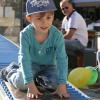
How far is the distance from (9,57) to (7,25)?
17.1 ft

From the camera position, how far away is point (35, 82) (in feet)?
13.5

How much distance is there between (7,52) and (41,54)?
224 cm

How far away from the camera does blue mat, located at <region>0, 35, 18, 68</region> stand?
553 centimetres

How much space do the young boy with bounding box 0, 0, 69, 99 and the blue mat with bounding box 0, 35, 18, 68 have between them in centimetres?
119

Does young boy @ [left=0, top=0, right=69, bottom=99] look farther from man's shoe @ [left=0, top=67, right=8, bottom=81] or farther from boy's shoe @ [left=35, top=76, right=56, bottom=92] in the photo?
man's shoe @ [left=0, top=67, right=8, bottom=81]

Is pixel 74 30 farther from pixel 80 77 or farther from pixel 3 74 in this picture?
pixel 3 74

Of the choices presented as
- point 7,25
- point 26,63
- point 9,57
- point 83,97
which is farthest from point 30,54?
point 7,25

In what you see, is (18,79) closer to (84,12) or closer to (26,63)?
(26,63)

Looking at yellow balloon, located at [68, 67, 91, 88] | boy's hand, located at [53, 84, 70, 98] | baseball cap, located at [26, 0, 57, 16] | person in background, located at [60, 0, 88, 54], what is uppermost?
baseball cap, located at [26, 0, 57, 16]

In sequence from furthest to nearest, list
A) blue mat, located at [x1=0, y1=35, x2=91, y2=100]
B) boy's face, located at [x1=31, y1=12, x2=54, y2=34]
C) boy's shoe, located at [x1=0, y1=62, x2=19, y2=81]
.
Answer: boy's shoe, located at [x1=0, y1=62, x2=19, y2=81] < blue mat, located at [x1=0, y1=35, x2=91, y2=100] < boy's face, located at [x1=31, y1=12, x2=54, y2=34]

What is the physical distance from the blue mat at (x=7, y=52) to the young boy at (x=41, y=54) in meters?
1.19

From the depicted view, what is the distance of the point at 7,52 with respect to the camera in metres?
6.14

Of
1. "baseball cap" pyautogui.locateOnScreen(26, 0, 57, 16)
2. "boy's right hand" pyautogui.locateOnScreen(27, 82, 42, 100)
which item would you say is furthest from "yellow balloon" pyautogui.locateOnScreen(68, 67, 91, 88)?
"baseball cap" pyautogui.locateOnScreen(26, 0, 57, 16)

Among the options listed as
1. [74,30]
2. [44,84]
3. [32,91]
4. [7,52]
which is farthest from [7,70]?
[74,30]
